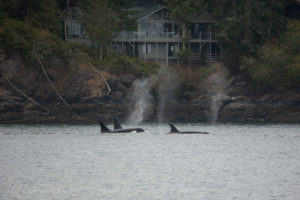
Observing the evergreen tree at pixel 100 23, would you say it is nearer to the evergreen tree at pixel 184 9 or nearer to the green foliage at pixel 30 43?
the green foliage at pixel 30 43

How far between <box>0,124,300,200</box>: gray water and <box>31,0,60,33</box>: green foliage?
94.4 feet

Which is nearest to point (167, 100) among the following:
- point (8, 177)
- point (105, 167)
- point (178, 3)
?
point (178, 3)

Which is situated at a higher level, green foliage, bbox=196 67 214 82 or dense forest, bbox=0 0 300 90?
dense forest, bbox=0 0 300 90

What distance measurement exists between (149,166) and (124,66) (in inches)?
1890

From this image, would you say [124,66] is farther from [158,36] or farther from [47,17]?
[47,17]

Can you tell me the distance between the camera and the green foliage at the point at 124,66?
86125 millimetres

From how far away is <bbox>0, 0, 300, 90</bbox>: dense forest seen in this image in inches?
3260

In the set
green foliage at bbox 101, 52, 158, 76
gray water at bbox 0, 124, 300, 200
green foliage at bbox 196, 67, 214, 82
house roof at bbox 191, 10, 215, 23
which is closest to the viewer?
gray water at bbox 0, 124, 300, 200

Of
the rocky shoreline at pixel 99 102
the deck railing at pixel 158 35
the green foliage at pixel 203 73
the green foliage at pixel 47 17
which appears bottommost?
the rocky shoreline at pixel 99 102

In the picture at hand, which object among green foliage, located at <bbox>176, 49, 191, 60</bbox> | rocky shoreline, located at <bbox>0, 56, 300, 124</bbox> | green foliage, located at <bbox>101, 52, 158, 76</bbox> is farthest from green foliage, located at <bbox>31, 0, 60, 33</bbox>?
green foliage, located at <bbox>176, 49, 191, 60</bbox>

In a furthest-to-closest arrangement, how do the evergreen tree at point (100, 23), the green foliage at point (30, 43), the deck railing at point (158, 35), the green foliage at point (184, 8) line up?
the deck railing at point (158, 35) → the green foliage at point (184, 8) → the evergreen tree at point (100, 23) → the green foliage at point (30, 43)

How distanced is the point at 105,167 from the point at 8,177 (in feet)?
23.0

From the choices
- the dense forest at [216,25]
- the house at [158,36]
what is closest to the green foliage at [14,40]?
the dense forest at [216,25]

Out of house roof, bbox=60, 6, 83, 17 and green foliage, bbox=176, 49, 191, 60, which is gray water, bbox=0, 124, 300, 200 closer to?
green foliage, bbox=176, 49, 191, 60
